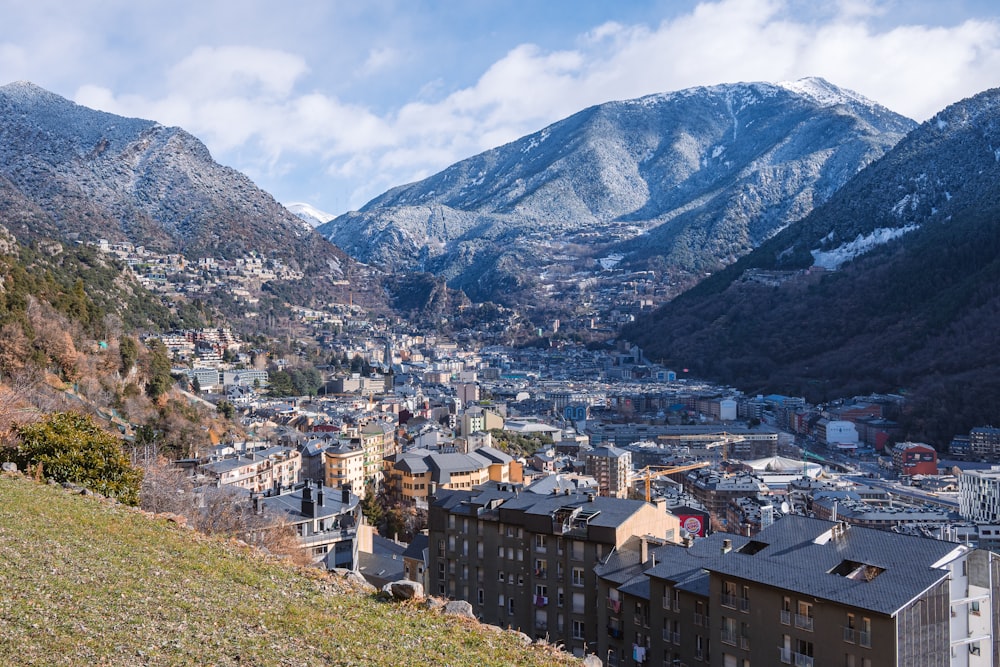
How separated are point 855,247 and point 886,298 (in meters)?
27.8

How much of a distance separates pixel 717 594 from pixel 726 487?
120 feet

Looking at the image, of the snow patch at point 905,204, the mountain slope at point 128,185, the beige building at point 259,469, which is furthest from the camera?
the snow patch at point 905,204

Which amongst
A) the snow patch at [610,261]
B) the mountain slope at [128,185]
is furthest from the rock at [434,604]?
the snow patch at [610,261]

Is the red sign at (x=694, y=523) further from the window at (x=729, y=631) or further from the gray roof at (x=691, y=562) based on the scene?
the window at (x=729, y=631)

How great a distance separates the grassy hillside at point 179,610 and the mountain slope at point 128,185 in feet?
275

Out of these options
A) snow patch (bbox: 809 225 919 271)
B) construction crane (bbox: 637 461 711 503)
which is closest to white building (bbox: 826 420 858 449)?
construction crane (bbox: 637 461 711 503)

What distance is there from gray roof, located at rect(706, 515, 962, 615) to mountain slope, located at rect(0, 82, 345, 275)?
84.5m

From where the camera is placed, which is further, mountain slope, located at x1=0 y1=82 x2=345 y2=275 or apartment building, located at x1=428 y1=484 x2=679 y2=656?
mountain slope, located at x1=0 y1=82 x2=345 y2=275

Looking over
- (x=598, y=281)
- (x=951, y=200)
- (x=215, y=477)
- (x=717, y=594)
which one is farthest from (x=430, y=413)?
(x=598, y=281)

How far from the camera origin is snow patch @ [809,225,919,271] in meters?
126

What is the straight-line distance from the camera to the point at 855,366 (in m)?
93.6

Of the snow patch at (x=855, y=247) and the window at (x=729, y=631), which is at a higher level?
the snow patch at (x=855, y=247)

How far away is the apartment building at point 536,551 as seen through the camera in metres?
18.1

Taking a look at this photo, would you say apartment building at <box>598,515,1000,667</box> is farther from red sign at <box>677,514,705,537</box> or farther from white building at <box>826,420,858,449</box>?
white building at <box>826,420,858,449</box>
